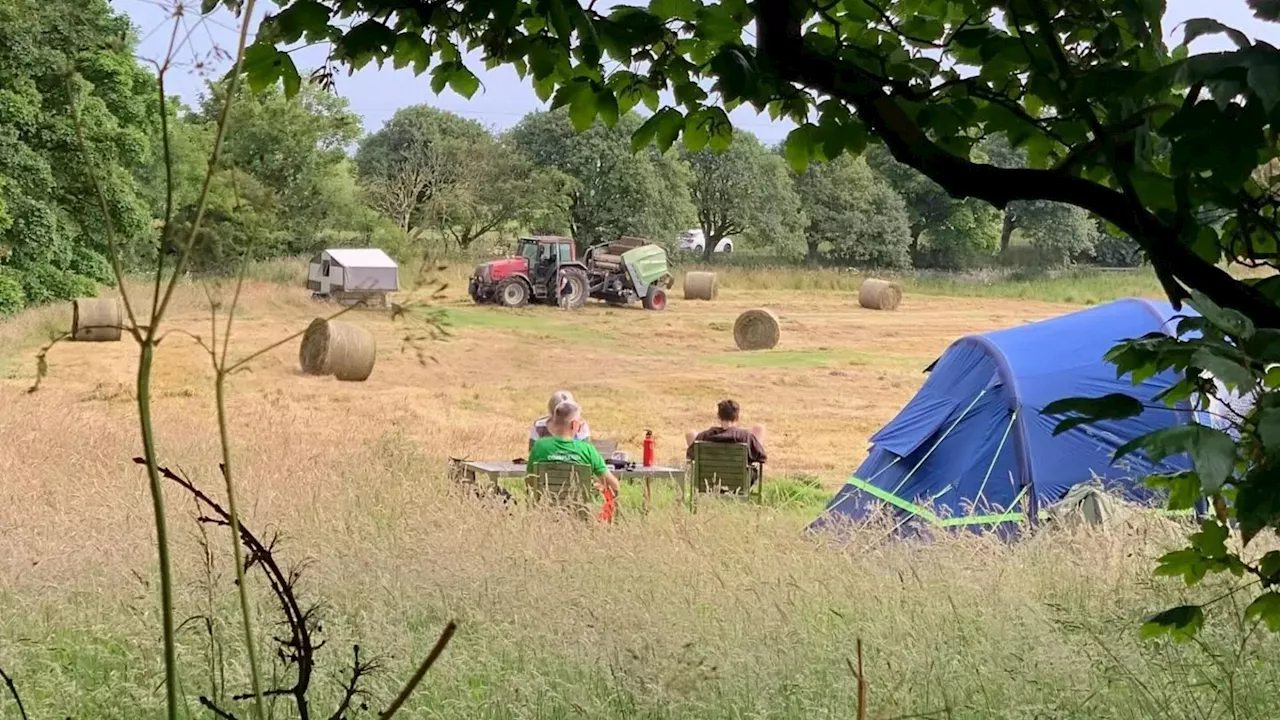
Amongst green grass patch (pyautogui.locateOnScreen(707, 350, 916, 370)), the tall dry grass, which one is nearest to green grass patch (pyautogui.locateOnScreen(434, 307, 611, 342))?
green grass patch (pyautogui.locateOnScreen(707, 350, 916, 370))

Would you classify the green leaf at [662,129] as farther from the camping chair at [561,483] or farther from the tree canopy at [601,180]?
the tree canopy at [601,180]

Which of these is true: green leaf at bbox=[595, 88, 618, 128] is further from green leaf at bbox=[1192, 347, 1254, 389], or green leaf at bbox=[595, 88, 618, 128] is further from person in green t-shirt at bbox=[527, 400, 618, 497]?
person in green t-shirt at bbox=[527, 400, 618, 497]

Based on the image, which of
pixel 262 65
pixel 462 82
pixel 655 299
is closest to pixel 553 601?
pixel 462 82

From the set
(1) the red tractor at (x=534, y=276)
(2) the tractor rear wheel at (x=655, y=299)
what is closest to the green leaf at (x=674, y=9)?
(1) the red tractor at (x=534, y=276)

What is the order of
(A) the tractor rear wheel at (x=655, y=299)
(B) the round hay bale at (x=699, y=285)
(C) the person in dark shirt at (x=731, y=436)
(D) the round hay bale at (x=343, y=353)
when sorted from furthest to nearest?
(B) the round hay bale at (x=699, y=285)
(A) the tractor rear wheel at (x=655, y=299)
(D) the round hay bale at (x=343, y=353)
(C) the person in dark shirt at (x=731, y=436)

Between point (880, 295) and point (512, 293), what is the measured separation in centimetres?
1265

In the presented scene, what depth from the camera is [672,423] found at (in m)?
14.8

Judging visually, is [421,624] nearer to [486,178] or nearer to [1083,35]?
[1083,35]

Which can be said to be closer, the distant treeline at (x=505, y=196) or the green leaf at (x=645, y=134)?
the green leaf at (x=645, y=134)

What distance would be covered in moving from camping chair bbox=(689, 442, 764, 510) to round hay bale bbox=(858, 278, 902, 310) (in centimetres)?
2875

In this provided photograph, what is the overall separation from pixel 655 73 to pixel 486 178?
41.6m

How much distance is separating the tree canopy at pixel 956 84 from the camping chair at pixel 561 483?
13.0ft

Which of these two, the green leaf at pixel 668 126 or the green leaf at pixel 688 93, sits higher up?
the green leaf at pixel 688 93

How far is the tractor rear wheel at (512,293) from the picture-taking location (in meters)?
27.3
